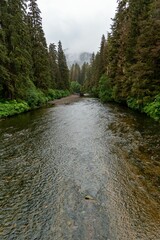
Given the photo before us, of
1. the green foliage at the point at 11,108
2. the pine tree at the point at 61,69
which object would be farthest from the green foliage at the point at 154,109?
the pine tree at the point at 61,69

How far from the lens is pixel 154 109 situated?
15.8 metres

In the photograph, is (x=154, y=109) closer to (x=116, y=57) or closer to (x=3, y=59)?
(x=3, y=59)

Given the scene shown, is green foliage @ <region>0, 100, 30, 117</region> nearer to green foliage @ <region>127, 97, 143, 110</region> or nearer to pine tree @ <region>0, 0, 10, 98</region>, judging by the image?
pine tree @ <region>0, 0, 10, 98</region>

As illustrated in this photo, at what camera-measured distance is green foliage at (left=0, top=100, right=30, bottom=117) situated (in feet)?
59.8

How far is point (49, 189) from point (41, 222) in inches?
54.5

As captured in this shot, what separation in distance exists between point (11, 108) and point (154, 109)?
12.4 meters

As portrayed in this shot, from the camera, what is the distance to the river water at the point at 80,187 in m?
4.35

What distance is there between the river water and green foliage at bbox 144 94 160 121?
4502 millimetres

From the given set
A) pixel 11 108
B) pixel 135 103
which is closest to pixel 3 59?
pixel 11 108

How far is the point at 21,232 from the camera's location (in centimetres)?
429

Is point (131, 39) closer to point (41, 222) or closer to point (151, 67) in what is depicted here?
point (151, 67)

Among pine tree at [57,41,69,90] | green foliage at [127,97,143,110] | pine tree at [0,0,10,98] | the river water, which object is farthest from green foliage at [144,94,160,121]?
pine tree at [57,41,69,90]

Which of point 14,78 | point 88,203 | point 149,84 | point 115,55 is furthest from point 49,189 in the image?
point 115,55

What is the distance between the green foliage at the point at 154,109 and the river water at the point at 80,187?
4.50 meters
